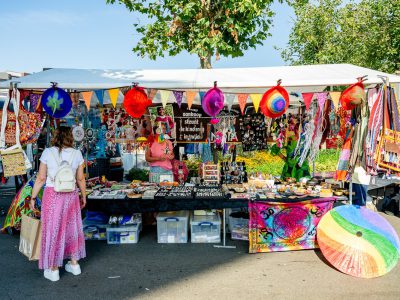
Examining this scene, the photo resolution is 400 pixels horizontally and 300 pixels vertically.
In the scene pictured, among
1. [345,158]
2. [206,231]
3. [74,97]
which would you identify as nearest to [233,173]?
[206,231]

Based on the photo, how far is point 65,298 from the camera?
3309mm

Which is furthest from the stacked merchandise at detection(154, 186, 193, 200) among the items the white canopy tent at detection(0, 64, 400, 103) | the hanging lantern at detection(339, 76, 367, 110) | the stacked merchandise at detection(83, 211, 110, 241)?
the hanging lantern at detection(339, 76, 367, 110)

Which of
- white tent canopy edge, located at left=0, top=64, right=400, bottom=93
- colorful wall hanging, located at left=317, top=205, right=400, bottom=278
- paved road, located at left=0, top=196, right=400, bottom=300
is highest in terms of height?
white tent canopy edge, located at left=0, top=64, right=400, bottom=93

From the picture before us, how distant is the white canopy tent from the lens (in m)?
4.57

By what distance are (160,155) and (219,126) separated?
3.79ft

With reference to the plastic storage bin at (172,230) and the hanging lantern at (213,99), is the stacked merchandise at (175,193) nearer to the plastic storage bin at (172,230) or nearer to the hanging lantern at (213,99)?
the plastic storage bin at (172,230)

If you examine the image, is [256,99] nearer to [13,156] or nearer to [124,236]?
[124,236]

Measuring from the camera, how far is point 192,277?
3783 millimetres

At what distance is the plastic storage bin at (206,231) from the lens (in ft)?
16.0

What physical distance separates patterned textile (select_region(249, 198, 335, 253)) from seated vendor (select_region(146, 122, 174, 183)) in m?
1.88

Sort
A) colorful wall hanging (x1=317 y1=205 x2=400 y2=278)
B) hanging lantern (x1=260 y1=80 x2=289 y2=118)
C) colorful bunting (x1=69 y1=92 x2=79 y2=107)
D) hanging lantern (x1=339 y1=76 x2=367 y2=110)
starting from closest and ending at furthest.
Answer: colorful wall hanging (x1=317 y1=205 x2=400 y2=278) → hanging lantern (x1=339 y1=76 x2=367 y2=110) → hanging lantern (x1=260 y1=80 x2=289 y2=118) → colorful bunting (x1=69 y1=92 x2=79 y2=107)

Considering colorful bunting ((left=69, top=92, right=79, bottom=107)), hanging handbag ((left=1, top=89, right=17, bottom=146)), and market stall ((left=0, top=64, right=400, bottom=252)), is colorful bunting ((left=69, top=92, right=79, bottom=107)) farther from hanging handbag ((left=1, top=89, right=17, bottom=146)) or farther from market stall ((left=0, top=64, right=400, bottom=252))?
hanging handbag ((left=1, top=89, right=17, bottom=146))

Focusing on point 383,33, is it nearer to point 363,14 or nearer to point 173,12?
point 363,14

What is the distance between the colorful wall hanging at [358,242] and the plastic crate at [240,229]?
115 centimetres
